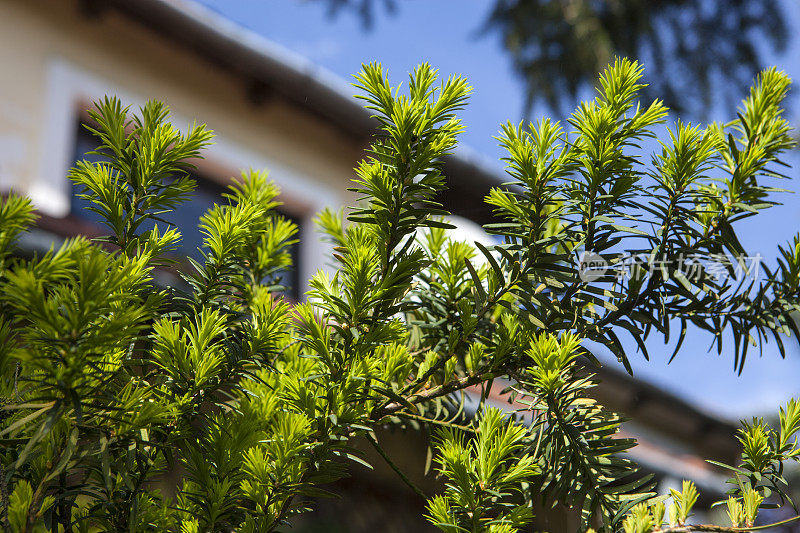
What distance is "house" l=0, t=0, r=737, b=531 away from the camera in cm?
491

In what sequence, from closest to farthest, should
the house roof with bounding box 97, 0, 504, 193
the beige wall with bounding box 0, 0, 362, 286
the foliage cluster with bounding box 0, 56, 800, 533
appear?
the foliage cluster with bounding box 0, 56, 800, 533
the beige wall with bounding box 0, 0, 362, 286
the house roof with bounding box 97, 0, 504, 193

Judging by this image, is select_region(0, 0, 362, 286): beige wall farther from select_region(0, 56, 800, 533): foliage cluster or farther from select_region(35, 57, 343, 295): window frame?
select_region(0, 56, 800, 533): foliage cluster

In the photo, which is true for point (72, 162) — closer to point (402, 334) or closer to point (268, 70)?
point (268, 70)

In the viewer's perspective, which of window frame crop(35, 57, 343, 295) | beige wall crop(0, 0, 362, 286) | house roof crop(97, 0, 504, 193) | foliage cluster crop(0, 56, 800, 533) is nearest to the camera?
foliage cluster crop(0, 56, 800, 533)

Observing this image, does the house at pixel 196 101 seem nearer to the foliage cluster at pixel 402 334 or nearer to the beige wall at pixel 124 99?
the beige wall at pixel 124 99

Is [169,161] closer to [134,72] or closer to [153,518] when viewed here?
[153,518]

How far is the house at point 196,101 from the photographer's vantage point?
4906 mm

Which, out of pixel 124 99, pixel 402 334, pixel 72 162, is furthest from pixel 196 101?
pixel 402 334

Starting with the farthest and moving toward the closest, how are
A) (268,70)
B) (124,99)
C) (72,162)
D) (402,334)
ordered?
(268,70)
(124,99)
(72,162)
(402,334)

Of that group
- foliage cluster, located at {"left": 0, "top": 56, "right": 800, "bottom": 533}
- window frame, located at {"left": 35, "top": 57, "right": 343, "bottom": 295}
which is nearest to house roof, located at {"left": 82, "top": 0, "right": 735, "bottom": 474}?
window frame, located at {"left": 35, "top": 57, "right": 343, "bottom": 295}

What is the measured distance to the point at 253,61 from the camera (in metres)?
5.58

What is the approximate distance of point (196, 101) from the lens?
5875 mm

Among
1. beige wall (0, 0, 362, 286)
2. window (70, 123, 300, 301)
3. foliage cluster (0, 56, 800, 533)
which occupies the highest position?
beige wall (0, 0, 362, 286)

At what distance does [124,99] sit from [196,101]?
25.1 inches
